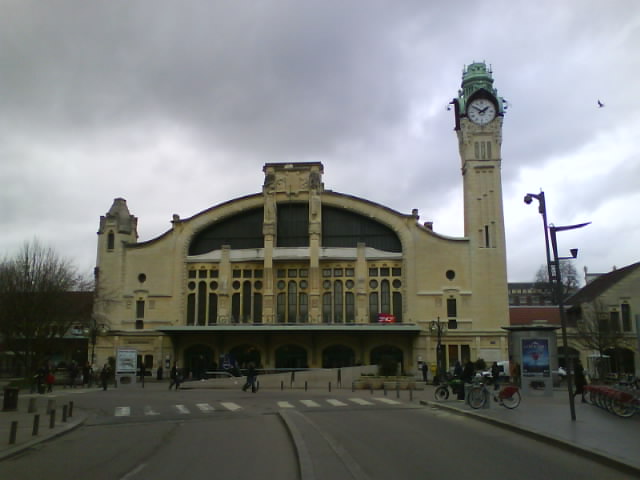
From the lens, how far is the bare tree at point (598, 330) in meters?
51.9

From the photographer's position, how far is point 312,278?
57750 millimetres

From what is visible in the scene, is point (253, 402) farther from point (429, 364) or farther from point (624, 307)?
point (624, 307)

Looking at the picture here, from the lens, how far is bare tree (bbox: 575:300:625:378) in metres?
51.9

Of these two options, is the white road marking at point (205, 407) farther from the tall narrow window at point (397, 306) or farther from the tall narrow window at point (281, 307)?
the tall narrow window at point (397, 306)

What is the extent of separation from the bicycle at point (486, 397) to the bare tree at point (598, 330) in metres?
29.0

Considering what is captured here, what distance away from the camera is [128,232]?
61594 millimetres

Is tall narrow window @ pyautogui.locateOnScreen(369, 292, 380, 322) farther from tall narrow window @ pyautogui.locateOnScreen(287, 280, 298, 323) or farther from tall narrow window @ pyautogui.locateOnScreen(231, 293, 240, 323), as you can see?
tall narrow window @ pyautogui.locateOnScreen(231, 293, 240, 323)

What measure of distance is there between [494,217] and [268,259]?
20.2 meters

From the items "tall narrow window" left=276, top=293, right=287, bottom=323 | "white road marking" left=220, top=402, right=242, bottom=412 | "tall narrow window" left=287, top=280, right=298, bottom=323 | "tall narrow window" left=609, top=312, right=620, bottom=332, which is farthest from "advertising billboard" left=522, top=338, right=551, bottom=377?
"tall narrow window" left=276, top=293, right=287, bottom=323

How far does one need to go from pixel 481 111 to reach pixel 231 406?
43.2m

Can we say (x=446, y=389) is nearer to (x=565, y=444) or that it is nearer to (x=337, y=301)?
(x=565, y=444)

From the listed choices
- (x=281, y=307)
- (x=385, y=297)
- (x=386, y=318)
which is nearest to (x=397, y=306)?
(x=385, y=297)

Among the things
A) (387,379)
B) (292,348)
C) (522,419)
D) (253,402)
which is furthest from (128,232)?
(522,419)

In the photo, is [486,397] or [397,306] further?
[397,306]
